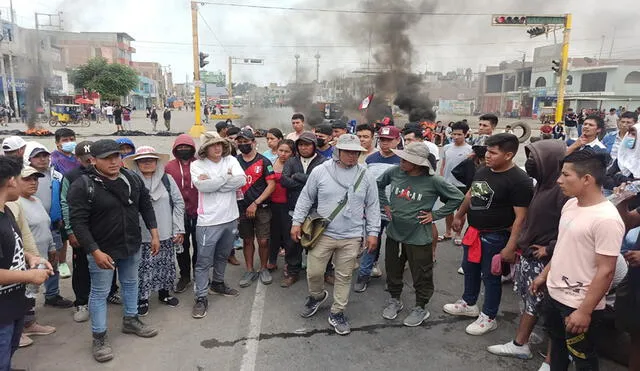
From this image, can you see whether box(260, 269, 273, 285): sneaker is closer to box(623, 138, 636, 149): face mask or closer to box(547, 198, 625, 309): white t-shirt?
box(547, 198, 625, 309): white t-shirt

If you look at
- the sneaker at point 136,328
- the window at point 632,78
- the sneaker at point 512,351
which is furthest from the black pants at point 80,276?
the window at point 632,78

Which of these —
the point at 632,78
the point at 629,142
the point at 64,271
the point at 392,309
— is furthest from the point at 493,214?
the point at 632,78

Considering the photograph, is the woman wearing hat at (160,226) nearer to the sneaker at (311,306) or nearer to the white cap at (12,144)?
the white cap at (12,144)

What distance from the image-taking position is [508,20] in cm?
1623

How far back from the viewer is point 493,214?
3215mm

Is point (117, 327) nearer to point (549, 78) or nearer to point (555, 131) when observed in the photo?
point (555, 131)

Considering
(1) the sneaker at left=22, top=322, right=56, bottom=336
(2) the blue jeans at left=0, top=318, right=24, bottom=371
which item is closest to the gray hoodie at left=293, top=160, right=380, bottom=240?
(2) the blue jeans at left=0, top=318, right=24, bottom=371

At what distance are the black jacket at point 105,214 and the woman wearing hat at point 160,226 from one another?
34 cm

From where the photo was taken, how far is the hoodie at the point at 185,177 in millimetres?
4035

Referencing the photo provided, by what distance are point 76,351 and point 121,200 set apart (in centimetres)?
125

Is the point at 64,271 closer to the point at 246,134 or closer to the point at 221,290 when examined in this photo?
the point at 221,290

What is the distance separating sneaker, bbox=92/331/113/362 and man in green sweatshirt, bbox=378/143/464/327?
7.90 feet

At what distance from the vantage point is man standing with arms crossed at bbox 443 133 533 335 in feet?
10.1

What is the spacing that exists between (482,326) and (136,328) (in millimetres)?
2911
